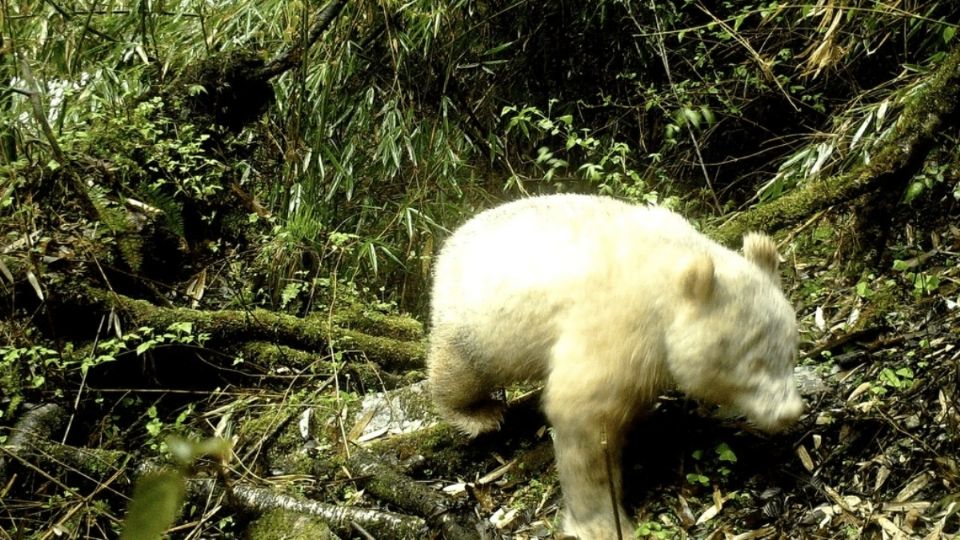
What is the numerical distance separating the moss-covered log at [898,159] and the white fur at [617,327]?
779mm

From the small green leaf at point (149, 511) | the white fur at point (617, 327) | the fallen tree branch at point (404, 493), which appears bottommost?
the fallen tree branch at point (404, 493)

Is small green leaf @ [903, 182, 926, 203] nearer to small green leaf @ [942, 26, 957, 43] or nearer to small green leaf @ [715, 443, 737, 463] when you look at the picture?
small green leaf @ [942, 26, 957, 43]

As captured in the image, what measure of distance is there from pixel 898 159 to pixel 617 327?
6.46 ft

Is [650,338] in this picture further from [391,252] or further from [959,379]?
[391,252]

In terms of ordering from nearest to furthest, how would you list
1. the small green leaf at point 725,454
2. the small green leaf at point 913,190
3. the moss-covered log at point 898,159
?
1. the small green leaf at point 725,454
2. the moss-covered log at point 898,159
3. the small green leaf at point 913,190

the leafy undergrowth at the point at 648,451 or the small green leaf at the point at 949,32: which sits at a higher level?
the small green leaf at the point at 949,32

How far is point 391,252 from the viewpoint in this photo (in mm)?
6395

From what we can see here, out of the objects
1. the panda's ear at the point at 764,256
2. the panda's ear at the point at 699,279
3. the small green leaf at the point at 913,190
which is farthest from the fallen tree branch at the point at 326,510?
the small green leaf at the point at 913,190

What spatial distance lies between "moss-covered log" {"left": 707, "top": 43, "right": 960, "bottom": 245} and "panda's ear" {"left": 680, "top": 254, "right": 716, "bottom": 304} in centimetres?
133

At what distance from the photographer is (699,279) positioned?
3184 millimetres

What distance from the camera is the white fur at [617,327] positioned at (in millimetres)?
3254

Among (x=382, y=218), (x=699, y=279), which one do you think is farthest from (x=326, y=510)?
(x=382, y=218)

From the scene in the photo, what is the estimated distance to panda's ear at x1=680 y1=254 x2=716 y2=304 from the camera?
3.17 m

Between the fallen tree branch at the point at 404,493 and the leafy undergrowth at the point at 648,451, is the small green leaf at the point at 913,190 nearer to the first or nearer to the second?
the leafy undergrowth at the point at 648,451
